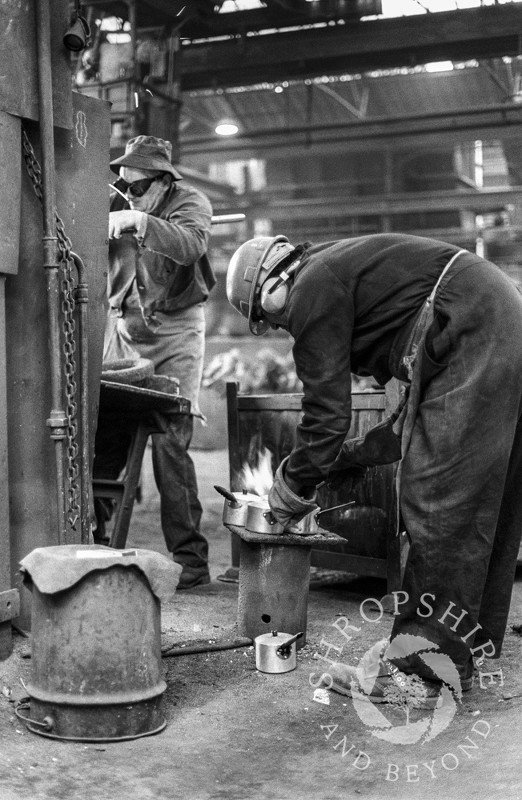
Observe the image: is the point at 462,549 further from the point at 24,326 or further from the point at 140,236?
the point at 140,236

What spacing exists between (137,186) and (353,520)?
7.83 ft

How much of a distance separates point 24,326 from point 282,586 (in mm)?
1576

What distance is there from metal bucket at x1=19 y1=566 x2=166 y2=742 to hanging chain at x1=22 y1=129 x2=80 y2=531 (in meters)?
0.79

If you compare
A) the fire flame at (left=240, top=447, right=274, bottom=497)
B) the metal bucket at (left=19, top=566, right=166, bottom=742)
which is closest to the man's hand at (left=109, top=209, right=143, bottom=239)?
the fire flame at (left=240, top=447, right=274, bottom=497)

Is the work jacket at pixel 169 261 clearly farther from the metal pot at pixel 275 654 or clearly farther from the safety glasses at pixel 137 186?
the metal pot at pixel 275 654

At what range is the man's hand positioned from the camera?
5.19 metres

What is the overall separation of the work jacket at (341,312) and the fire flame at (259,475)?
4.31 feet

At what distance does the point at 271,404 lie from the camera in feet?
17.5

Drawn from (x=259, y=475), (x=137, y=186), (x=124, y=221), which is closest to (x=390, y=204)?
(x=137, y=186)

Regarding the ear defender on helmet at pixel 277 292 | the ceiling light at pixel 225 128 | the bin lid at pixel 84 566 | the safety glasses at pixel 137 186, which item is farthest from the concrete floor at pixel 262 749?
the ceiling light at pixel 225 128

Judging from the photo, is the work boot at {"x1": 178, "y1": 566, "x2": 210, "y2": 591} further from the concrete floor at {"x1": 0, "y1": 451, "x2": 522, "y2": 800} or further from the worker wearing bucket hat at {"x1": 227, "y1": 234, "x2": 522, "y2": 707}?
the worker wearing bucket hat at {"x1": 227, "y1": 234, "x2": 522, "y2": 707}

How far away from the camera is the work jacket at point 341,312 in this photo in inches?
137

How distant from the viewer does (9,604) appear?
373 centimetres

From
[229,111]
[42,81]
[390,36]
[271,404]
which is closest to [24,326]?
[42,81]
